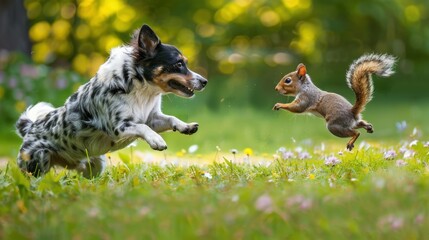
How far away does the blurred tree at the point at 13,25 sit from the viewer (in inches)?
553

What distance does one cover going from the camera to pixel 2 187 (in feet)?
14.8

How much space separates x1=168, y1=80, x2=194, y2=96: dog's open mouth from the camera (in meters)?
5.65

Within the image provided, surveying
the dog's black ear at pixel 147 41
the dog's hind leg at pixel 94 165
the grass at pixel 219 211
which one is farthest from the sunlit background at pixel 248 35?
the grass at pixel 219 211

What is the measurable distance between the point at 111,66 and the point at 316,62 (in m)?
13.2

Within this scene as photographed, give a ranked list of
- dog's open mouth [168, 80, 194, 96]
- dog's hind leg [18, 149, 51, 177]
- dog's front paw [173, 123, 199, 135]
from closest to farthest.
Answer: dog's front paw [173, 123, 199, 135] < dog's open mouth [168, 80, 194, 96] < dog's hind leg [18, 149, 51, 177]

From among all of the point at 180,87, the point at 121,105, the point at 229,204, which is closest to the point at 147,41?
the point at 180,87

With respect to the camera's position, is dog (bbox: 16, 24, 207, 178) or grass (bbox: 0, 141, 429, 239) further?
dog (bbox: 16, 24, 207, 178)

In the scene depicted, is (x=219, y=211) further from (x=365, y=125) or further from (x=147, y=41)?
(x=147, y=41)

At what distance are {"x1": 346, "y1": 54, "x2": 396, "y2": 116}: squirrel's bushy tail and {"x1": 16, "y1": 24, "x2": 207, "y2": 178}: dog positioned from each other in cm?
122

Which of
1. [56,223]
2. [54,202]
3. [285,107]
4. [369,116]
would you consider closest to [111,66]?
[285,107]

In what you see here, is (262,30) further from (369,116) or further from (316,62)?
(369,116)

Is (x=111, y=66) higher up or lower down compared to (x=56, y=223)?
higher up

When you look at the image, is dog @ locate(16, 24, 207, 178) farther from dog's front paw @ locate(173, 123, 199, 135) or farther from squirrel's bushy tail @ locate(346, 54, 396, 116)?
squirrel's bushy tail @ locate(346, 54, 396, 116)

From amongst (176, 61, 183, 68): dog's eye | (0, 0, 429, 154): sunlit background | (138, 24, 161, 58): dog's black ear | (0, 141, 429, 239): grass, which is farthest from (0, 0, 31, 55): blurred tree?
(0, 141, 429, 239): grass
